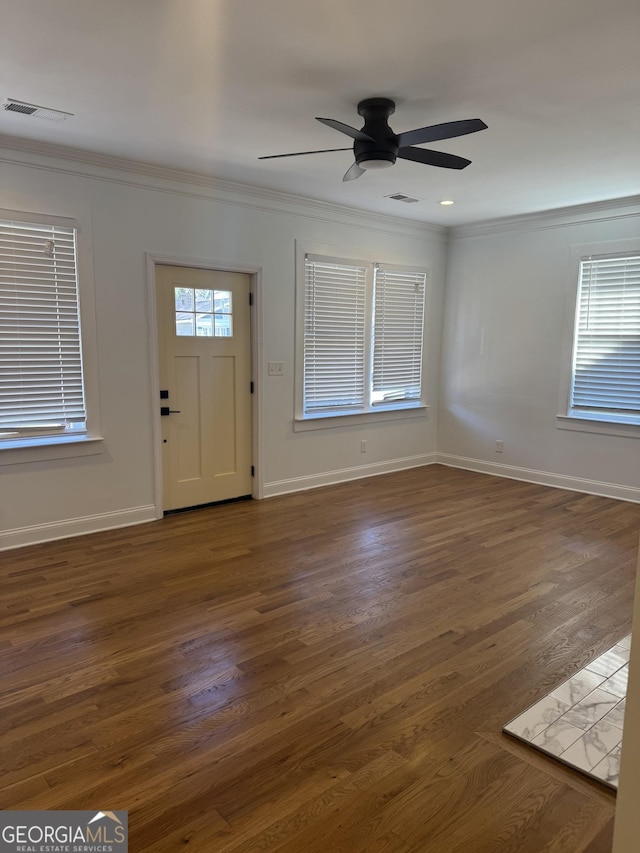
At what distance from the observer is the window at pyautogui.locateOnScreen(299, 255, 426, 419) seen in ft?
18.6

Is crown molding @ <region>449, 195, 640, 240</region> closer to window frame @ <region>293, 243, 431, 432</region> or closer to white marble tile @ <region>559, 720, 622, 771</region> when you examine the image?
window frame @ <region>293, 243, 431, 432</region>

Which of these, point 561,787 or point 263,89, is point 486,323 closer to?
point 263,89

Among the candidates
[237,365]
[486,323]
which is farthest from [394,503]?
[486,323]

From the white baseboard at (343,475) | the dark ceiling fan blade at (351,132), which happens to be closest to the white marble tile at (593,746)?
the dark ceiling fan blade at (351,132)

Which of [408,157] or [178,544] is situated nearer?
[408,157]

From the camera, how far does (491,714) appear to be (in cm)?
233

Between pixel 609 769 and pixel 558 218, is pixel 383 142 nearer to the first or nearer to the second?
pixel 609 769

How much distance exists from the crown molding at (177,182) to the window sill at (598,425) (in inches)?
108

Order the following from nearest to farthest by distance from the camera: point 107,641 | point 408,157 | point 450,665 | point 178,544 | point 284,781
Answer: point 284,781 → point 450,665 → point 107,641 → point 408,157 → point 178,544

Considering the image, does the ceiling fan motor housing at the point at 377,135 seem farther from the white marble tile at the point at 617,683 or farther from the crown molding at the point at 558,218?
the crown molding at the point at 558,218

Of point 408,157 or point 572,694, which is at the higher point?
point 408,157

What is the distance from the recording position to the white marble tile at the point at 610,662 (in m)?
2.61

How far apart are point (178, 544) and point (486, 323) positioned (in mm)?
4309

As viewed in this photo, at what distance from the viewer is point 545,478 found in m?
6.09
